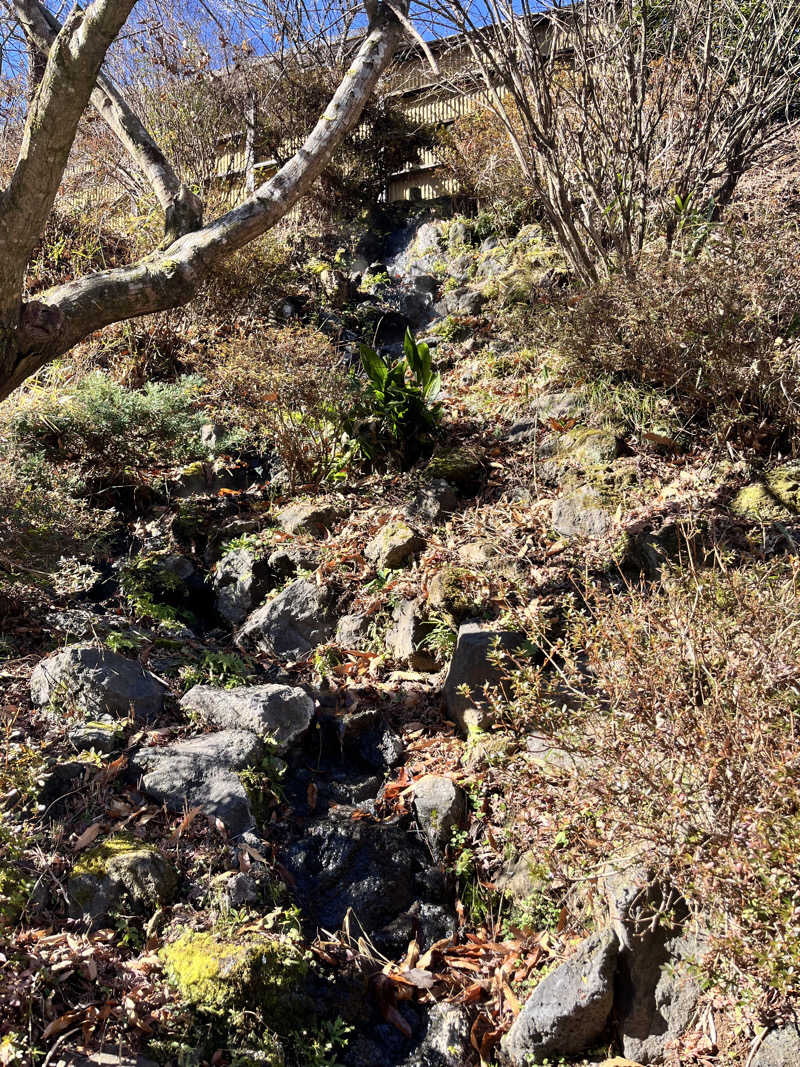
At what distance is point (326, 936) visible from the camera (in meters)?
3.44

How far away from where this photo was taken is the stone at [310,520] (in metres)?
5.95

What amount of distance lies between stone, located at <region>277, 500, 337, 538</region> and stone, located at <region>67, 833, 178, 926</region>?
115 inches

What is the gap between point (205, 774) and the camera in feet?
12.7

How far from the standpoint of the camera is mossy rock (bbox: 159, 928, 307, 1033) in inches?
114

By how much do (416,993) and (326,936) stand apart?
45 cm

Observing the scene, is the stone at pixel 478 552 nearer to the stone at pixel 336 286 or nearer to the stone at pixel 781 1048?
the stone at pixel 781 1048

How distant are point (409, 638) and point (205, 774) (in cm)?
157

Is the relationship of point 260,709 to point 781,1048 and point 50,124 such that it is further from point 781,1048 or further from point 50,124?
point 50,124

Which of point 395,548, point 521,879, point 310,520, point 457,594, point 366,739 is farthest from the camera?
point 310,520

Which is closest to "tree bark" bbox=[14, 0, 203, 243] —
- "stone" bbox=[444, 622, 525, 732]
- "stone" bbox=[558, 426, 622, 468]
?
"stone" bbox=[558, 426, 622, 468]

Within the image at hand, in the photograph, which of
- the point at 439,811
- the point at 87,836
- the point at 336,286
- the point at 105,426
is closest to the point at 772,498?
the point at 439,811

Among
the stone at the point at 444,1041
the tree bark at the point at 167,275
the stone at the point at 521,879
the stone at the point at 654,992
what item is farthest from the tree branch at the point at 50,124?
the stone at the point at 654,992

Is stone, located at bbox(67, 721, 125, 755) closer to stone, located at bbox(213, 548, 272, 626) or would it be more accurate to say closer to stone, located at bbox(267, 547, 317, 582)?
stone, located at bbox(213, 548, 272, 626)

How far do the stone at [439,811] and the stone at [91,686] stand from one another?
156cm
